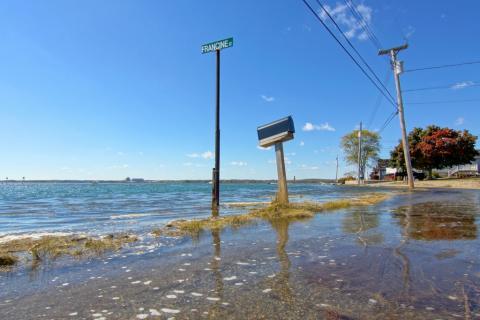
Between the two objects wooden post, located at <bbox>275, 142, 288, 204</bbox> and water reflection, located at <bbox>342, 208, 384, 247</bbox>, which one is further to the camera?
wooden post, located at <bbox>275, 142, 288, 204</bbox>

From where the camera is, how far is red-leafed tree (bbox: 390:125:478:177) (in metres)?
51.0

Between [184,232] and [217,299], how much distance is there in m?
4.64

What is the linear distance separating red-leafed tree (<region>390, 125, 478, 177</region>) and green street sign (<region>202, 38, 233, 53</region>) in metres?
47.3

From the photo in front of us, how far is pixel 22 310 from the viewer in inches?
129

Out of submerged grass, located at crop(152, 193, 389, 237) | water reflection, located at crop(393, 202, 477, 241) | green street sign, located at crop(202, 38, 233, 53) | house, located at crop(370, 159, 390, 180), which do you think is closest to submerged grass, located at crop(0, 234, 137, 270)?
submerged grass, located at crop(152, 193, 389, 237)

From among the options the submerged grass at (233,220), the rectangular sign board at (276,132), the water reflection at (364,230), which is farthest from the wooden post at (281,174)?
the water reflection at (364,230)

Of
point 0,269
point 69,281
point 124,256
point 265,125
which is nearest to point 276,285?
point 69,281

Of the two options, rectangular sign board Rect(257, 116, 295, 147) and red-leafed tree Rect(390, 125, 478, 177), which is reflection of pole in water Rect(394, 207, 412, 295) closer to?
rectangular sign board Rect(257, 116, 295, 147)

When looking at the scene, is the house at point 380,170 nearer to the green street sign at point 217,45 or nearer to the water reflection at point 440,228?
the green street sign at point 217,45

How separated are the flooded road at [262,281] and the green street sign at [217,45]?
31.3 feet

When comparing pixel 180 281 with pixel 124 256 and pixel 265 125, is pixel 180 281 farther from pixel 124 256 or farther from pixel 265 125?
pixel 265 125

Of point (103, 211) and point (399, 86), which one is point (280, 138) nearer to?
point (103, 211)

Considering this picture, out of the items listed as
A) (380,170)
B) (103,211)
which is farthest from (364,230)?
(380,170)

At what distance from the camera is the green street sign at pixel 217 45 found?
46.0 feet
